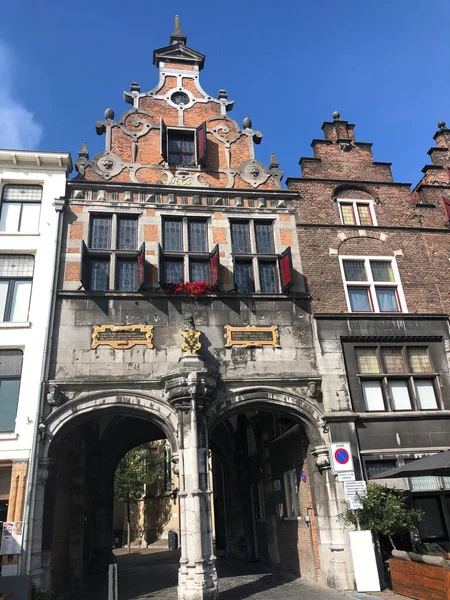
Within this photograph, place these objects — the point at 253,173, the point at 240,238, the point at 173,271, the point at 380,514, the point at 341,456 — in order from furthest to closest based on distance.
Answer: the point at 253,173
the point at 240,238
the point at 173,271
the point at 341,456
the point at 380,514

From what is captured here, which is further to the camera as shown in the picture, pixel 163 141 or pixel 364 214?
pixel 364 214

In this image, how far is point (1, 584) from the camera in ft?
34.1

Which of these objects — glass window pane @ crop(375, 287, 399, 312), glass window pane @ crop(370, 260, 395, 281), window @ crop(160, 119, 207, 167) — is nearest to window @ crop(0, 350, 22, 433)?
window @ crop(160, 119, 207, 167)

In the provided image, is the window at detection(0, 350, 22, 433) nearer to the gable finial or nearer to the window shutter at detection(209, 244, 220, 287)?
the window shutter at detection(209, 244, 220, 287)

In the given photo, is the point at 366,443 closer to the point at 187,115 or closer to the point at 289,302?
the point at 289,302

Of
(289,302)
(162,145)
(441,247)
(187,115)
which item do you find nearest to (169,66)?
(187,115)

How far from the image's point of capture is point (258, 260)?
640 inches

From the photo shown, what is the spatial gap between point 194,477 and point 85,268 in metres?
7.18

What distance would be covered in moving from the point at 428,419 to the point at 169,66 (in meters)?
16.5

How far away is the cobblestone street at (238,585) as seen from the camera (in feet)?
39.3

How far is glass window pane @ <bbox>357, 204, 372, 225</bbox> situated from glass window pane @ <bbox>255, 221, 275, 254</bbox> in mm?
3544

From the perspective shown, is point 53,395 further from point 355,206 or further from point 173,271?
point 355,206

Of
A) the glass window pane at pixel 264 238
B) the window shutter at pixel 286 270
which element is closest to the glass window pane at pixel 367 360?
the window shutter at pixel 286 270

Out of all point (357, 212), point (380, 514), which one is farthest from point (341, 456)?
point (357, 212)
